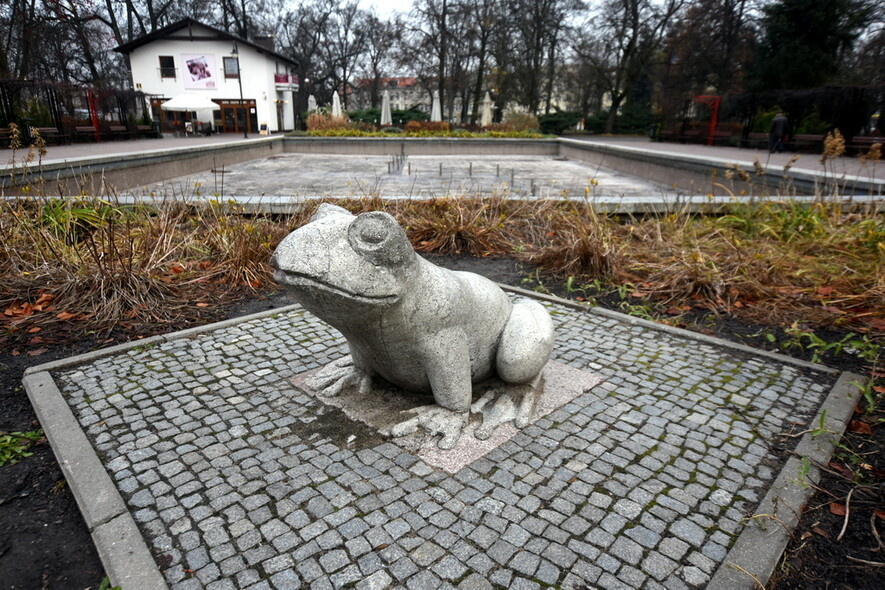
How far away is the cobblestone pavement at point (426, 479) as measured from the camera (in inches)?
89.7

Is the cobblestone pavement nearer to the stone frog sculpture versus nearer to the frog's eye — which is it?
the stone frog sculpture

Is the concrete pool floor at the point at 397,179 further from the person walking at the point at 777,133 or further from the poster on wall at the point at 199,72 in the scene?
the poster on wall at the point at 199,72

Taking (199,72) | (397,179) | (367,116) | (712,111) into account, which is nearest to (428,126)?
(367,116)

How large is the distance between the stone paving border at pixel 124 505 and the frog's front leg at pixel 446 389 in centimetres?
141

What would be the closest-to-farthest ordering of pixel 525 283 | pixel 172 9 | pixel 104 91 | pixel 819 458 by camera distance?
pixel 819 458
pixel 525 283
pixel 104 91
pixel 172 9

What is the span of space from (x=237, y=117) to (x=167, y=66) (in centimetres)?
531

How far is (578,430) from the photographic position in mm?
3312

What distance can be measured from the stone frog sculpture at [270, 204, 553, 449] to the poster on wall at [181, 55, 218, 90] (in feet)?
126

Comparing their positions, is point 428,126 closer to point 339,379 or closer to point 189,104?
point 189,104

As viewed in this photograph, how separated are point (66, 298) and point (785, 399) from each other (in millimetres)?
6266

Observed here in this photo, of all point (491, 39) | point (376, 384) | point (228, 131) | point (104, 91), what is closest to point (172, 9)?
point (228, 131)

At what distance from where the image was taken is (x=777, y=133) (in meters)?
19.5

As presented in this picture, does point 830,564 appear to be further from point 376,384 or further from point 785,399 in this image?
point 376,384

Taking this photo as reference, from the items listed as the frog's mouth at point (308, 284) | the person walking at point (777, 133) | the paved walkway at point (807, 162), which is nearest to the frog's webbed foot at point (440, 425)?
the frog's mouth at point (308, 284)
